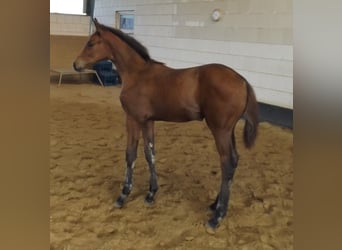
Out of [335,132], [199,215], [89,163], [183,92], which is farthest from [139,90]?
[335,132]

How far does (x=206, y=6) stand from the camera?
87 centimetres

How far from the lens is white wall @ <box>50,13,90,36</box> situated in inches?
24.6

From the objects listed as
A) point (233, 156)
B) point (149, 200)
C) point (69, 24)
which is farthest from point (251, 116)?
point (69, 24)

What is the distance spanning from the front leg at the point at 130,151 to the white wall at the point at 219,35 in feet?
0.60

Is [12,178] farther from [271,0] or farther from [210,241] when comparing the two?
[271,0]

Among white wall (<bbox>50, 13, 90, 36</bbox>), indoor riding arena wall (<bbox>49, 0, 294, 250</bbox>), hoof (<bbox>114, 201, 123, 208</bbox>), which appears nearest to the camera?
white wall (<bbox>50, 13, 90, 36</bbox>)

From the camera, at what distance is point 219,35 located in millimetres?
885

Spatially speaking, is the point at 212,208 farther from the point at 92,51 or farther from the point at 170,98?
the point at 92,51

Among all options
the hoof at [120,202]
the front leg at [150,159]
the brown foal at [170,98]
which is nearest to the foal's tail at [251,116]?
the brown foal at [170,98]

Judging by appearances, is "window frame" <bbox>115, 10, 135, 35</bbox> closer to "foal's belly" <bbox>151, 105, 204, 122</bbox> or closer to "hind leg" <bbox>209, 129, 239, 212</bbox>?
"foal's belly" <bbox>151, 105, 204, 122</bbox>

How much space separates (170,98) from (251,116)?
0.23 meters

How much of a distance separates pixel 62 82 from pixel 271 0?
496 mm

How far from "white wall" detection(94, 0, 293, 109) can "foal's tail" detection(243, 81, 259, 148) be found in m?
0.02

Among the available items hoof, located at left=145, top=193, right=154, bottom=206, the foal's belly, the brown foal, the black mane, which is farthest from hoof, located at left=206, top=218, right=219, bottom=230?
the black mane
